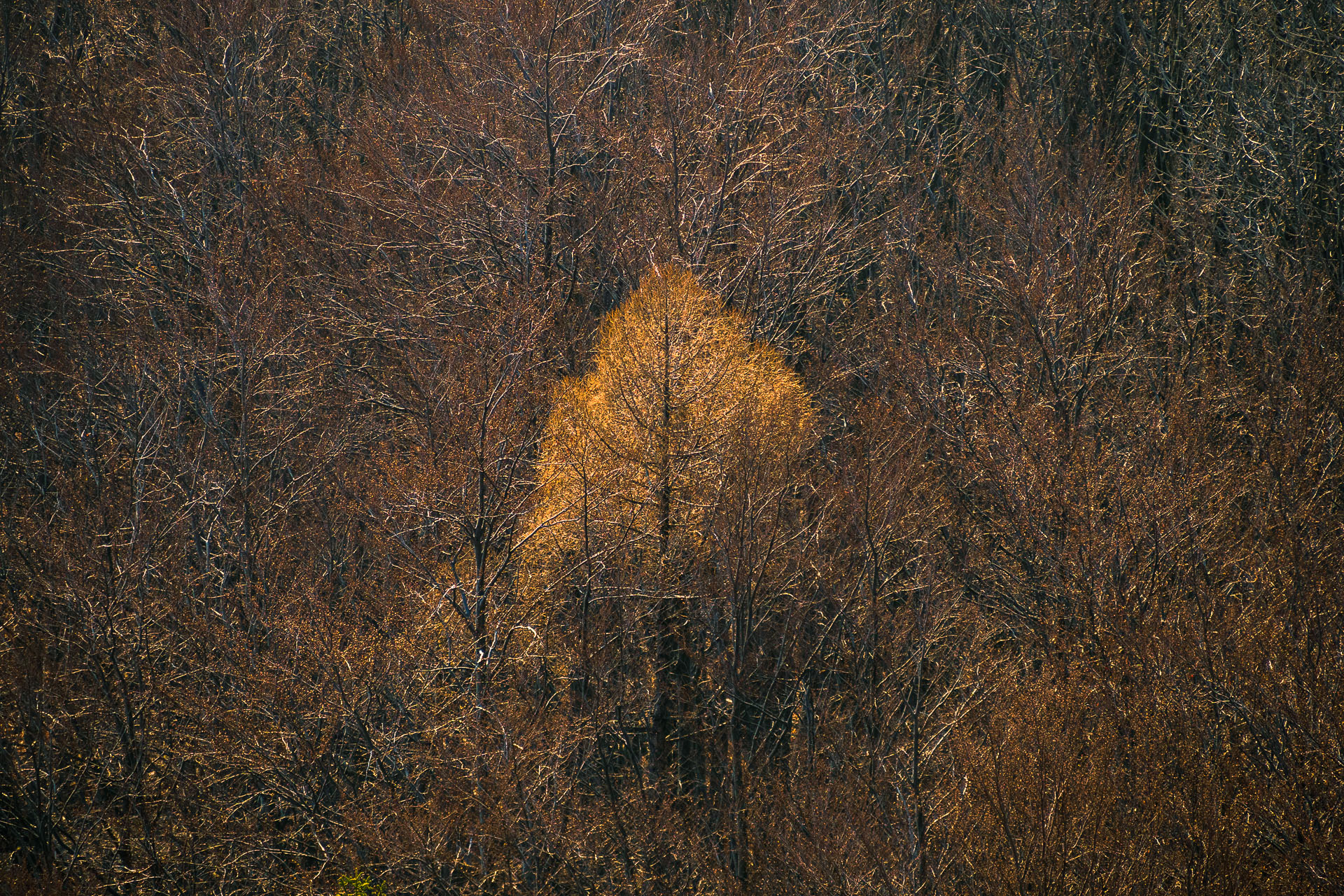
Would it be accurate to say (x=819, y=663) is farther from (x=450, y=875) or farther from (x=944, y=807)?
(x=450, y=875)

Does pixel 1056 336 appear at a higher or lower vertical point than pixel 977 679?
higher

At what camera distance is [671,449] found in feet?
65.9

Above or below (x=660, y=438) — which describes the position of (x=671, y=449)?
below

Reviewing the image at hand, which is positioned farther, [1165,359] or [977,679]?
[1165,359]

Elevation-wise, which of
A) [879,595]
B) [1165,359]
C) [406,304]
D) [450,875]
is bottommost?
[450,875]

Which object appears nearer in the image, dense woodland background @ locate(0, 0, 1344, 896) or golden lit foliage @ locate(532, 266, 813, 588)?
dense woodland background @ locate(0, 0, 1344, 896)

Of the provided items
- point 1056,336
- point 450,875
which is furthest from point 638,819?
point 1056,336

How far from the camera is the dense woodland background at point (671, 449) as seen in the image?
16.6 m

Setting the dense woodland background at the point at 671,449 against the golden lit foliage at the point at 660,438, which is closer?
the dense woodland background at the point at 671,449

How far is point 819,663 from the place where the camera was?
23641 mm

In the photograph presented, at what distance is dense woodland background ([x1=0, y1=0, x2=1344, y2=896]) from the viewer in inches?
653

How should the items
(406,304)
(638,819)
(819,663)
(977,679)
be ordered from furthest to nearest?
(406,304) → (819,663) → (977,679) → (638,819)

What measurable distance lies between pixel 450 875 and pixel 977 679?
26.7 feet

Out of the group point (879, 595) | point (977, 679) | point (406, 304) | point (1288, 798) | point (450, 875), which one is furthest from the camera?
point (406, 304)
